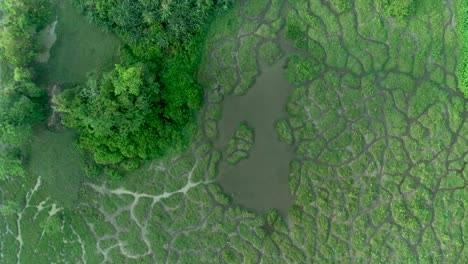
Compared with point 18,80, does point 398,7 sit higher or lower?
higher

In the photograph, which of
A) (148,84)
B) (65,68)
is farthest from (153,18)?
(65,68)

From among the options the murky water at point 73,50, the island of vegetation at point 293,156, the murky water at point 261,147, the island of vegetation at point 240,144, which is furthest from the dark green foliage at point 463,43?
the murky water at point 73,50

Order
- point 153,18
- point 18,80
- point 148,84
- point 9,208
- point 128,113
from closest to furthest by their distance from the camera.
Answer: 1. point 128,113
2. point 18,80
3. point 148,84
4. point 153,18
5. point 9,208

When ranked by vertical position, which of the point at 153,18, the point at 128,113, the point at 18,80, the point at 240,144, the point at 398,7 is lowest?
the point at 18,80

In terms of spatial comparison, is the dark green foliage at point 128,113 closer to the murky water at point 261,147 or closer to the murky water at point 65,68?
the murky water at point 65,68

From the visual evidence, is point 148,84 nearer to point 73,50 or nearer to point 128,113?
point 128,113

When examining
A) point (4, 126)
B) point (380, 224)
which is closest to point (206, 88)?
point (4, 126)

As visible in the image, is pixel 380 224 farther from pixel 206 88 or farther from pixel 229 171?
pixel 206 88

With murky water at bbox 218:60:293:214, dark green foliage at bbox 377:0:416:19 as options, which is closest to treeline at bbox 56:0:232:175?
murky water at bbox 218:60:293:214
